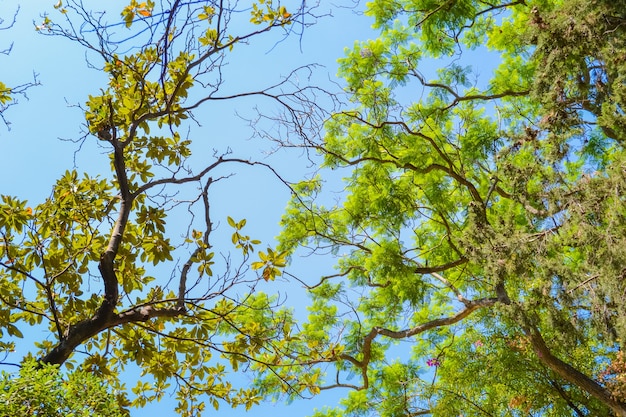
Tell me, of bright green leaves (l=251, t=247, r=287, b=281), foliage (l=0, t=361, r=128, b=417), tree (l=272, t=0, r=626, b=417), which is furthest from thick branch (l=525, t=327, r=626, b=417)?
foliage (l=0, t=361, r=128, b=417)

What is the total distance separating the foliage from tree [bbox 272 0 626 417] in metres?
3.31

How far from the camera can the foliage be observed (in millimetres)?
2395

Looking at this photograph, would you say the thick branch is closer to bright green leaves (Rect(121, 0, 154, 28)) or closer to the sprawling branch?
the sprawling branch

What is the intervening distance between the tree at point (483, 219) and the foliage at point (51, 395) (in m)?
3.31

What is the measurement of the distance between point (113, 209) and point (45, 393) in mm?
1912

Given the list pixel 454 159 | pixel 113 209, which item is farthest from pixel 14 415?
pixel 454 159

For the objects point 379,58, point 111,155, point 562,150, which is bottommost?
point 111,155

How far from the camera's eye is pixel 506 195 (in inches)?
307

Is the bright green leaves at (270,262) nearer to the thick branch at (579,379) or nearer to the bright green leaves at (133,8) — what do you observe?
the bright green leaves at (133,8)

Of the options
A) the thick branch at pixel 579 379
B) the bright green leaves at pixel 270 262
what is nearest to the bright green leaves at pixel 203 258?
the bright green leaves at pixel 270 262

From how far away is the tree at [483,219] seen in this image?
5227 millimetres

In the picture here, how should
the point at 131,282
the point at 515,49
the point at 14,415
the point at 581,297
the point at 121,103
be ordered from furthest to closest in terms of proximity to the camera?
the point at 515,49 → the point at 581,297 → the point at 121,103 → the point at 131,282 → the point at 14,415

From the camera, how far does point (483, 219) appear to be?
19.8 feet

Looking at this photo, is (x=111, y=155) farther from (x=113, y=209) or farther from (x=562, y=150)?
(x=562, y=150)
